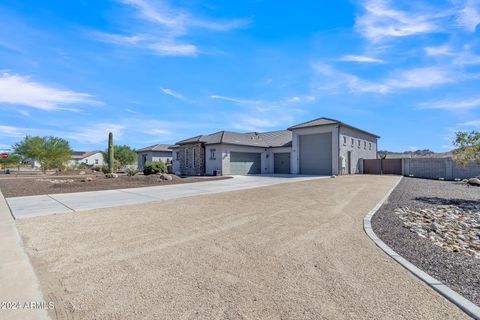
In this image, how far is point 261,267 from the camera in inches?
136

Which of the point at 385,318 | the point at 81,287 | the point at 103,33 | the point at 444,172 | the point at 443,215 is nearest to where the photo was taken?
the point at 385,318

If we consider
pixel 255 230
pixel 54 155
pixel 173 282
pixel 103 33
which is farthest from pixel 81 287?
pixel 54 155

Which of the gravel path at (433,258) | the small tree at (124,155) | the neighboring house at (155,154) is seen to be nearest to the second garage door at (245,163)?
the neighboring house at (155,154)

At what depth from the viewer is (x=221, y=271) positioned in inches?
131

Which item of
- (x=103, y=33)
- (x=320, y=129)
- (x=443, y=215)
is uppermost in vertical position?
(x=103, y=33)

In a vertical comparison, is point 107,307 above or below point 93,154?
below

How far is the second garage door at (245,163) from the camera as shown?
2509 cm

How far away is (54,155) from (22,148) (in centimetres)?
438

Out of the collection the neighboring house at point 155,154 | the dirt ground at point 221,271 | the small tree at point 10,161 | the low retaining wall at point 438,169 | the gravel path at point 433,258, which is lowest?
the gravel path at point 433,258

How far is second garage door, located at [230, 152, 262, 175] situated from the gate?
11.9 meters

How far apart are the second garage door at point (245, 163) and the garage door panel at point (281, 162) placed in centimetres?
218

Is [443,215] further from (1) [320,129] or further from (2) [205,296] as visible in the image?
(1) [320,129]

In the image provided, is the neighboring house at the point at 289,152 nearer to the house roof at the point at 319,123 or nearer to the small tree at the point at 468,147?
the house roof at the point at 319,123

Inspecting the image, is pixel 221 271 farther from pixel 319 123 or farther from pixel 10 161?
pixel 10 161
